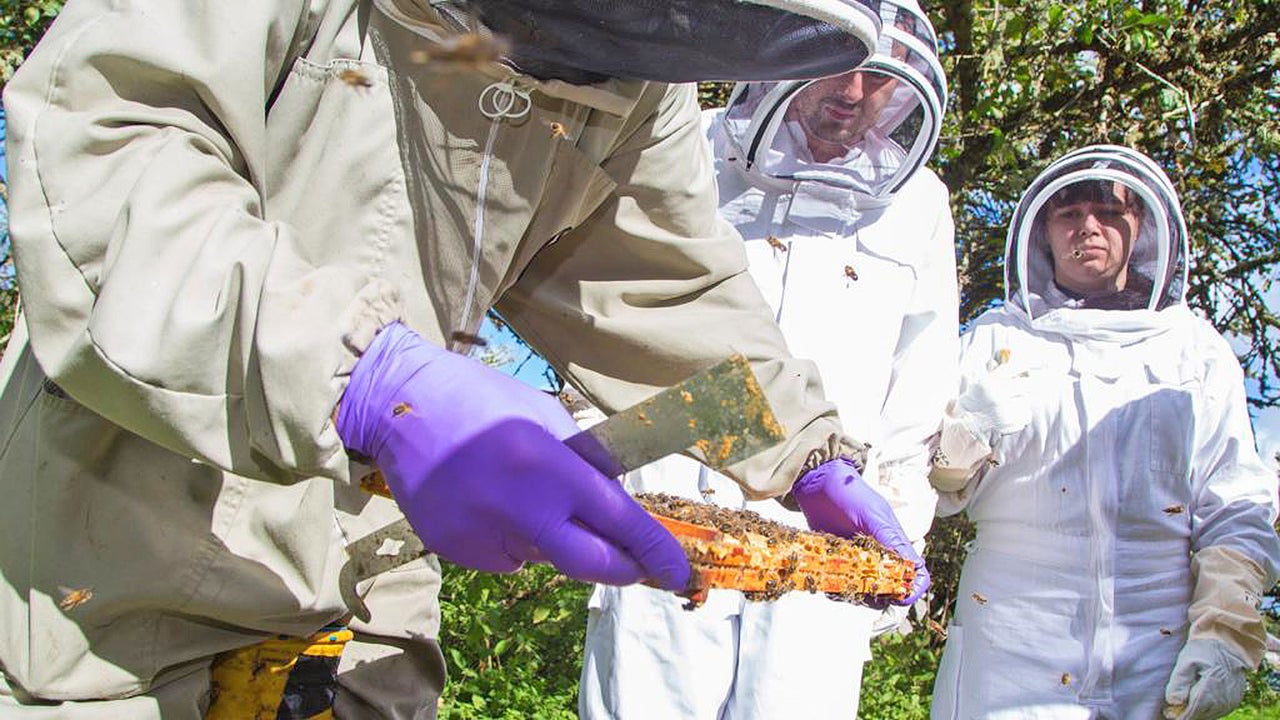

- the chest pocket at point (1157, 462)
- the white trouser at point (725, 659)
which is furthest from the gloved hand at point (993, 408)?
the white trouser at point (725, 659)

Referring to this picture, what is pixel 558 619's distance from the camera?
5.32 m

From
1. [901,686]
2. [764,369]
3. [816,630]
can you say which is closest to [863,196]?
[816,630]

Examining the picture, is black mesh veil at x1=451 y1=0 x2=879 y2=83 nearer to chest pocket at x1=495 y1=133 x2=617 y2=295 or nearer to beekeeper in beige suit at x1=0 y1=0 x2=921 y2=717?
beekeeper in beige suit at x1=0 y1=0 x2=921 y2=717

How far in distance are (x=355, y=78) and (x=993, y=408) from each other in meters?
2.79

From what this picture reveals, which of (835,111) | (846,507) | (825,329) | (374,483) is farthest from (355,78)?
(835,111)

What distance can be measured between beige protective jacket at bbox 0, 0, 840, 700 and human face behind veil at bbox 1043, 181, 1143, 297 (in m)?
2.68

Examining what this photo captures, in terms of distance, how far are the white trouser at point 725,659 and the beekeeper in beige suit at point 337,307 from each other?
4.65 ft

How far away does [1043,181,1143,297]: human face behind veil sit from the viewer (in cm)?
438

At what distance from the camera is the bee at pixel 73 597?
1.48m

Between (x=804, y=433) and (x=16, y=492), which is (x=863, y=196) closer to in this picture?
(x=804, y=433)

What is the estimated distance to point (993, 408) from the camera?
3863 mm

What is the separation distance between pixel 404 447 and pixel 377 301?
6.9 inches

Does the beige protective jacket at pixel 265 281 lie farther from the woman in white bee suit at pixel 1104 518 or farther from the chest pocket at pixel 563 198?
the woman in white bee suit at pixel 1104 518

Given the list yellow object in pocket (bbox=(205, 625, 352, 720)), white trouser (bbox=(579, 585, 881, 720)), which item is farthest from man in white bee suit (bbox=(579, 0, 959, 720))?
yellow object in pocket (bbox=(205, 625, 352, 720))
